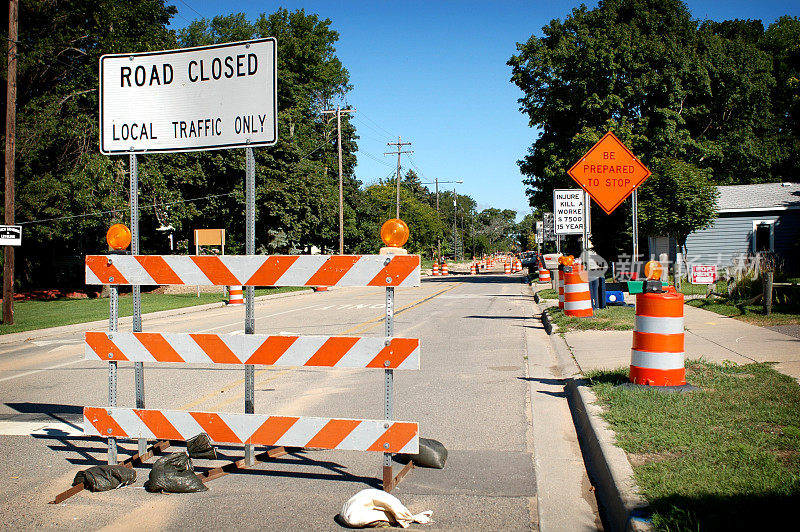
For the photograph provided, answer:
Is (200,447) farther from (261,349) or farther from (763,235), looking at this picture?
(763,235)

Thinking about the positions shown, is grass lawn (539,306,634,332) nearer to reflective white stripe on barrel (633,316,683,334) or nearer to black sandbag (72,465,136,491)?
reflective white stripe on barrel (633,316,683,334)

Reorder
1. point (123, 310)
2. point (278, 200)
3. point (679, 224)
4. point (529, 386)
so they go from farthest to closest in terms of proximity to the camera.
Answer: point (278, 200)
point (679, 224)
point (123, 310)
point (529, 386)

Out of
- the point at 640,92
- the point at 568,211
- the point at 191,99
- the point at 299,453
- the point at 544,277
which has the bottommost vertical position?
the point at 299,453

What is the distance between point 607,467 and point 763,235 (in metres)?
29.9

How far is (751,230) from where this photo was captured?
30.0 metres

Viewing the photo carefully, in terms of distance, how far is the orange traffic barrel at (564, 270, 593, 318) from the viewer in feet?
47.1

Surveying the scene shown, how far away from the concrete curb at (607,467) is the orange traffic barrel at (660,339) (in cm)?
65

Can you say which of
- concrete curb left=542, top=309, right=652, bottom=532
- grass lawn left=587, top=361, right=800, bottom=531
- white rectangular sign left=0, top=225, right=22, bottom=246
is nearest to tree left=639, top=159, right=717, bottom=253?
grass lawn left=587, top=361, right=800, bottom=531

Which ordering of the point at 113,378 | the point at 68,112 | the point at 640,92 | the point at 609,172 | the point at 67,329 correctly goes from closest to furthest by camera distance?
the point at 113,378 → the point at 609,172 → the point at 67,329 → the point at 68,112 → the point at 640,92

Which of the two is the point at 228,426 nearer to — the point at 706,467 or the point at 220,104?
the point at 220,104

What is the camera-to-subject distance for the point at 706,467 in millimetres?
4391

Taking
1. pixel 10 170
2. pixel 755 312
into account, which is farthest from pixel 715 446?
pixel 10 170

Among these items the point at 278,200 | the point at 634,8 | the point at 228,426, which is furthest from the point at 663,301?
the point at 634,8

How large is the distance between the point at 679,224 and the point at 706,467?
23.0 metres
